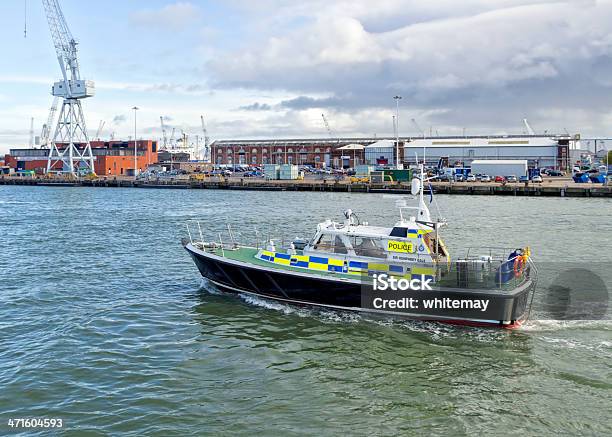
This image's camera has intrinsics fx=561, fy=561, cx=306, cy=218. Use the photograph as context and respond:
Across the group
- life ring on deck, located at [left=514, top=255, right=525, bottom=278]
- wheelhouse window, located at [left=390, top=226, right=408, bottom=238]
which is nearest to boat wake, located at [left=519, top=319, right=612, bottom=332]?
life ring on deck, located at [left=514, top=255, right=525, bottom=278]

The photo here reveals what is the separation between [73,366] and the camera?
43.7 feet

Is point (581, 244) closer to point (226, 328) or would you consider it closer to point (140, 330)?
point (226, 328)

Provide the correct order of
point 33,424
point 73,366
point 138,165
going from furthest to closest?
1. point 138,165
2. point 73,366
3. point 33,424

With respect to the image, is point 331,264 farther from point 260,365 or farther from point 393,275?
point 260,365

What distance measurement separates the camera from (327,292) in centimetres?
1697

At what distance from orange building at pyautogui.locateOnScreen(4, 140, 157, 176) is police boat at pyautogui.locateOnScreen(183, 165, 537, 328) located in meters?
103

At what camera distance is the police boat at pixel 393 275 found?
51.6ft

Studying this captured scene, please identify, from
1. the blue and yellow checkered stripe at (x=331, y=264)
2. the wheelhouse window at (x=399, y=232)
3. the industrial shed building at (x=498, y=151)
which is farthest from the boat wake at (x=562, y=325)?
the industrial shed building at (x=498, y=151)

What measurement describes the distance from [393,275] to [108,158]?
350 feet

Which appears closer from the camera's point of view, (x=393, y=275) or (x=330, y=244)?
(x=393, y=275)

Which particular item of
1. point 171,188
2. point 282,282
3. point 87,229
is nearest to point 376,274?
point 282,282

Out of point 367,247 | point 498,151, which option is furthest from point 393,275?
point 498,151

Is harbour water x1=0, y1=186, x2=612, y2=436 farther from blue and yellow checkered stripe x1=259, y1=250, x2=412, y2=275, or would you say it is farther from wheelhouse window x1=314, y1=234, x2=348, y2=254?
wheelhouse window x1=314, y1=234, x2=348, y2=254

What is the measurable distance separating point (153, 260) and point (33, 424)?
50.7 feet
